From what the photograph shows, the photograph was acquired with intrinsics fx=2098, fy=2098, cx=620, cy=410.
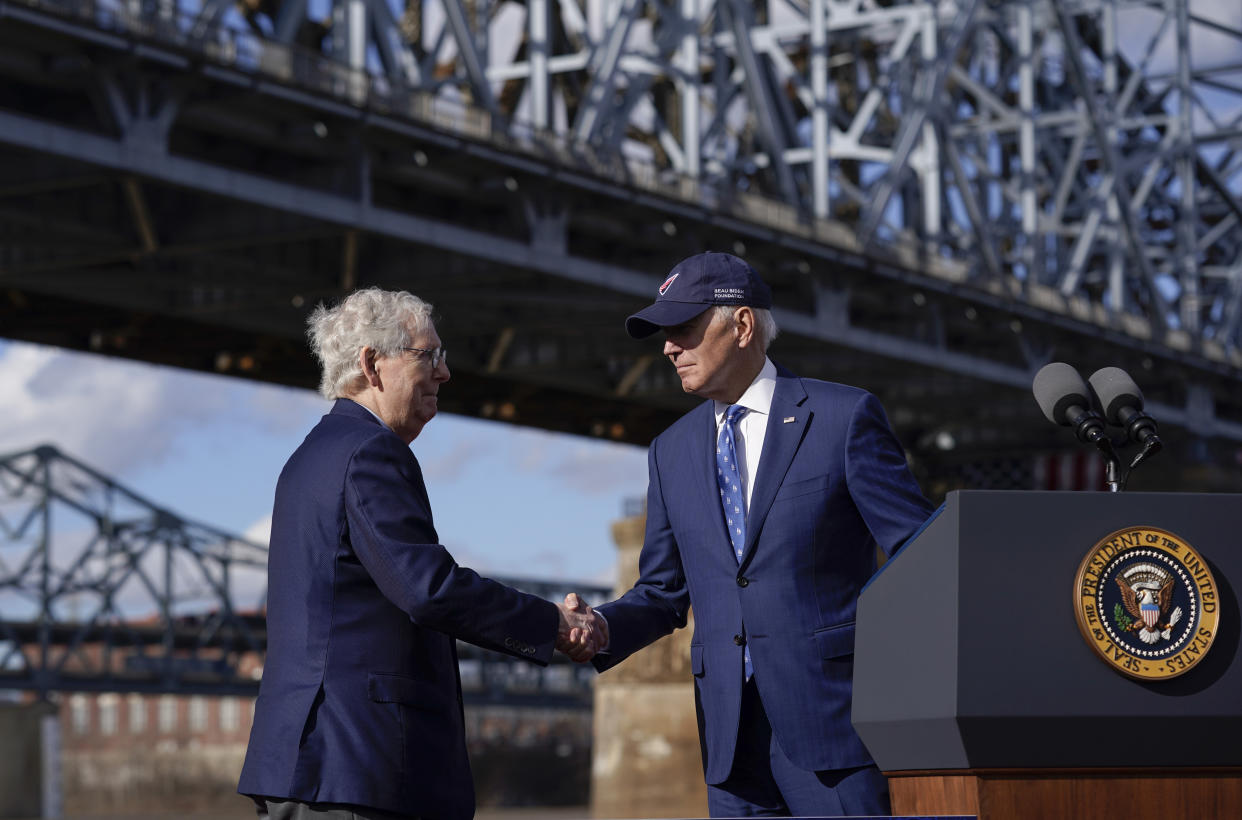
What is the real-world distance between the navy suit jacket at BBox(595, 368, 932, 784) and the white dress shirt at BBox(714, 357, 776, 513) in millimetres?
44

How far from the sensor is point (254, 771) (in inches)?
197

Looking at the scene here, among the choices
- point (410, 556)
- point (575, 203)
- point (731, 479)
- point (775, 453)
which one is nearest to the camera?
point (410, 556)

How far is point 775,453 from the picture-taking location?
527cm

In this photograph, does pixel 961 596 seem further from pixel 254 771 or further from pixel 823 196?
pixel 823 196

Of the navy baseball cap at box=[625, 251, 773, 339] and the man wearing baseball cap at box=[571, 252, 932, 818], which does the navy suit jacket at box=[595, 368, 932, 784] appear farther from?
the navy baseball cap at box=[625, 251, 773, 339]

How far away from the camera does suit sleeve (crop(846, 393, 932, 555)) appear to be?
5.09 m

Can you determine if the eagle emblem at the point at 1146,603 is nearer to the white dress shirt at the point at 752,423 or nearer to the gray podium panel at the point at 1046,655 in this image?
the gray podium panel at the point at 1046,655

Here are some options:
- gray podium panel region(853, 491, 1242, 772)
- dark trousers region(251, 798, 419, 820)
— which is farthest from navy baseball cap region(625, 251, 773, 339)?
dark trousers region(251, 798, 419, 820)

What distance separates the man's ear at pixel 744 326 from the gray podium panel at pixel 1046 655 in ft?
4.02

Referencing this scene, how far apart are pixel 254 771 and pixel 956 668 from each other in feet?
5.85

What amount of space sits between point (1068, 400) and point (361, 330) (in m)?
1.73

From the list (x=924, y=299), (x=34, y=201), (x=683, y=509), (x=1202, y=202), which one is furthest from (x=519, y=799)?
(x=683, y=509)

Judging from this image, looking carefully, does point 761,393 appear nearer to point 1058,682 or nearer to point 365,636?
point 365,636

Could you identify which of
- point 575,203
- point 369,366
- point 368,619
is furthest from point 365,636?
point 575,203
